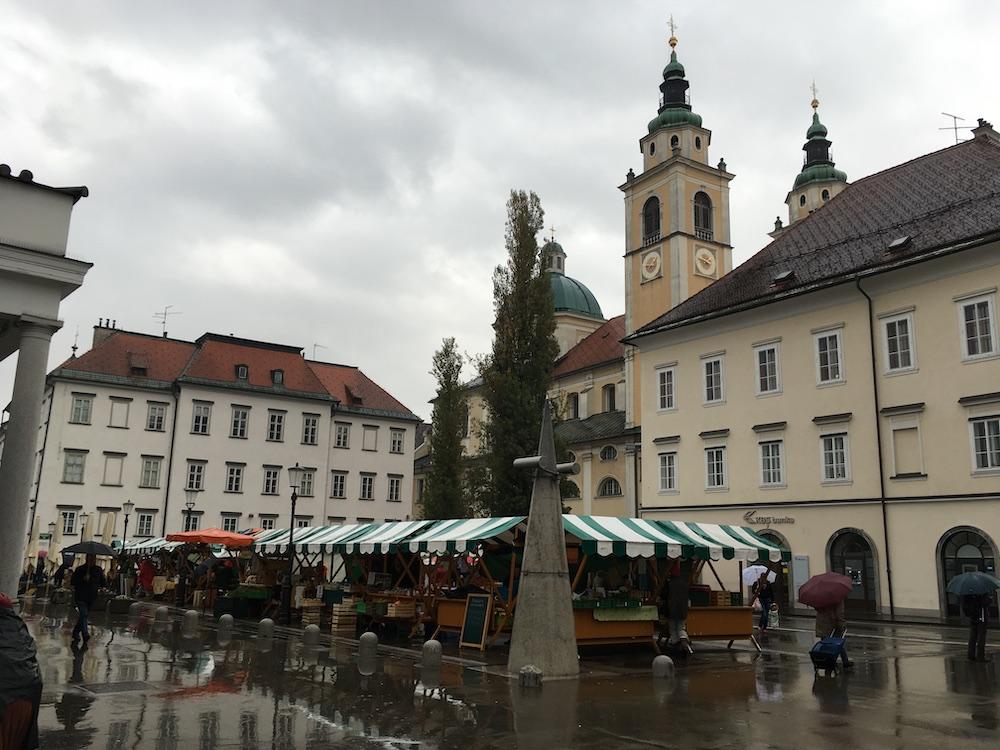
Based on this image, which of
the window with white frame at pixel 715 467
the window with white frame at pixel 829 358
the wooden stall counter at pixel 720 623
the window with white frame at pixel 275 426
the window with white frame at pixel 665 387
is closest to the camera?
the wooden stall counter at pixel 720 623

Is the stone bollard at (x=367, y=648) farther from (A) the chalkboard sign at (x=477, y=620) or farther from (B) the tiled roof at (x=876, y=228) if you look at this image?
(B) the tiled roof at (x=876, y=228)

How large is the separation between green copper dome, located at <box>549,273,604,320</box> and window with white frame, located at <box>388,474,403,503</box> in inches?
913

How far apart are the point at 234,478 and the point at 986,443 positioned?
39.0 meters

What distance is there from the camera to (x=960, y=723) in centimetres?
1044

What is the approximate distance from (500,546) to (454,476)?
29.2 m

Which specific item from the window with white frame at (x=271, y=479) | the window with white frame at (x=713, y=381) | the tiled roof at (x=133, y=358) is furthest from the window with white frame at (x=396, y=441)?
the window with white frame at (x=713, y=381)

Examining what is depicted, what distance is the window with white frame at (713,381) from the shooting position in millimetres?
35625

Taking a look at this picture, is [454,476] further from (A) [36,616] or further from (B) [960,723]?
(B) [960,723]

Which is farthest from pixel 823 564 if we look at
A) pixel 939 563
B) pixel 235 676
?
pixel 235 676

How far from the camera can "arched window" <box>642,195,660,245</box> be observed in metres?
53.6

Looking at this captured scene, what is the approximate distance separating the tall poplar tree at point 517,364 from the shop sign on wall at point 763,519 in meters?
8.95

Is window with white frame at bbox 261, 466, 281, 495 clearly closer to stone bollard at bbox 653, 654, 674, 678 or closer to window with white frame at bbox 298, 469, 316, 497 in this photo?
window with white frame at bbox 298, 469, 316, 497

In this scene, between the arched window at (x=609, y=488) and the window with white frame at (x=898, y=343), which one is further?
the arched window at (x=609, y=488)

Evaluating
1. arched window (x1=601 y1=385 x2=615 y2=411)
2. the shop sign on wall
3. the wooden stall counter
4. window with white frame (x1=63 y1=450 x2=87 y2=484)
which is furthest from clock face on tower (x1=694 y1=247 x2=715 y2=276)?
window with white frame (x1=63 y1=450 x2=87 y2=484)
